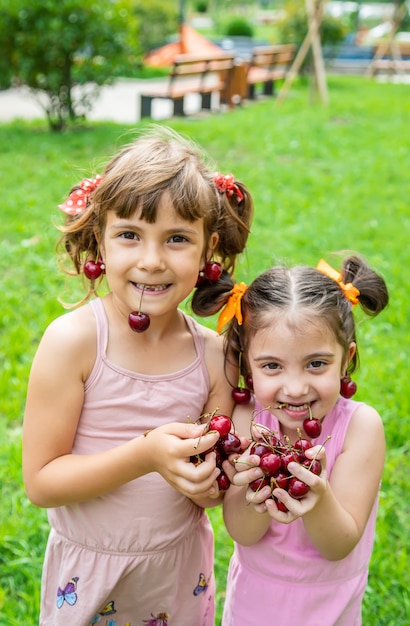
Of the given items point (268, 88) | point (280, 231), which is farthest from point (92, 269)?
point (268, 88)

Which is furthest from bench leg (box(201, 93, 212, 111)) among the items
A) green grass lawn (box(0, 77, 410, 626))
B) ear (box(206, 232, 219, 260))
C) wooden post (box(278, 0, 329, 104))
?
ear (box(206, 232, 219, 260))

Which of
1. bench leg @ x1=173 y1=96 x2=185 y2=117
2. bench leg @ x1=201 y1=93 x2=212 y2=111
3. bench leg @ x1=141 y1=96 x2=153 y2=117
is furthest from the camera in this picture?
bench leg @ x1=201 y1=93 x2=212 y2=111

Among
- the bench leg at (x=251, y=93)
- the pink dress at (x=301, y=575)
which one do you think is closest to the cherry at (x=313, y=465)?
the pink dress at (x=301, y=575)

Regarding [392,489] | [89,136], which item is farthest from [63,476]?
[89,136]

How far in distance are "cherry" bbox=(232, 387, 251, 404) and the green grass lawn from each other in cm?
62

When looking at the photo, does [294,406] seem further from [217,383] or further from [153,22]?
[153,22]

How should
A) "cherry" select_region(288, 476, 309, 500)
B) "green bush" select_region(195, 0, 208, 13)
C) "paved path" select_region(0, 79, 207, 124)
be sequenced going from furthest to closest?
"green bush" select_region(195, 0, 208, 13)
"paved path" select_region(0, 79, 207, 124)
"cherry" select_region(288, 476, 309, 500)

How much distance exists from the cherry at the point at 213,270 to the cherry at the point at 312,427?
1.52ft

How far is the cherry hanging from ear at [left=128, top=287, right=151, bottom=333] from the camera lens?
6.31ft

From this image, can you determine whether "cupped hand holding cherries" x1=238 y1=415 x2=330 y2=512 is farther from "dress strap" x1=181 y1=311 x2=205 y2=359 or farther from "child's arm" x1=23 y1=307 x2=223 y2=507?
"dress strap" x1=181 y1=311 x2=205 y2=359

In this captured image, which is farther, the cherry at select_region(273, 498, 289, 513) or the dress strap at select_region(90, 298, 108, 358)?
the dress strap at select_region(90, 298, 108, 358)

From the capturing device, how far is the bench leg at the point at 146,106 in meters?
11.0

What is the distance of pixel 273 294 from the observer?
203cm

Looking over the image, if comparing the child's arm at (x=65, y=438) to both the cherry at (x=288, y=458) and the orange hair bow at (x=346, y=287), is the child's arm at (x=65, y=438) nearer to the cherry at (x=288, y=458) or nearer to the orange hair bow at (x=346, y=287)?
the cherry at (x=288, y=458)
